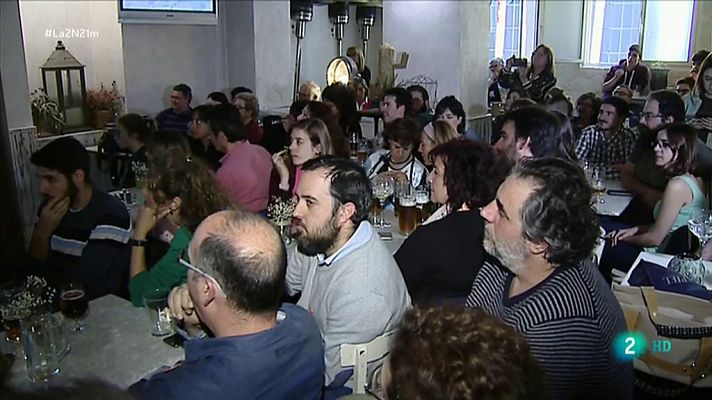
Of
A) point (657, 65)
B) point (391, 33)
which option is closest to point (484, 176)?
point (391, 33)

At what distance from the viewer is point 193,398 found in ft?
4.98

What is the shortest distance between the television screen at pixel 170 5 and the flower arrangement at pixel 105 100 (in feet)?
3.31

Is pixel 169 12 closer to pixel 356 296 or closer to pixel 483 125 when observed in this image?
pixel 483 125

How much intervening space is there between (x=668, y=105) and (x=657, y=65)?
27.4 ft

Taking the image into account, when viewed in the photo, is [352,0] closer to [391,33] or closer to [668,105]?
[391,33]

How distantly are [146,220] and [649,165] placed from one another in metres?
3.27

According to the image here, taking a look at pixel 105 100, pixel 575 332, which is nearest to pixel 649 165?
pixel 575 332

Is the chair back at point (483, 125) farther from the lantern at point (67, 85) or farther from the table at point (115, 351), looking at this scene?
the table at point (115, 351)

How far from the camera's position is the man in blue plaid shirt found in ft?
17.5

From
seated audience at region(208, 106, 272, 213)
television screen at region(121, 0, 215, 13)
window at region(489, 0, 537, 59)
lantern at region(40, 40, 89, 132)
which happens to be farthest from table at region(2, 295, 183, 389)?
window at region(489, 0, 537, 59)

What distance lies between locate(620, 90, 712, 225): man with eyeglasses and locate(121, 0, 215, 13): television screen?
446 cm

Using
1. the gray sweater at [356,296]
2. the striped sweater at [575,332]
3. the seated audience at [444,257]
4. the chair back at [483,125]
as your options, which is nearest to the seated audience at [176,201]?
the gray sweater at [356,296]

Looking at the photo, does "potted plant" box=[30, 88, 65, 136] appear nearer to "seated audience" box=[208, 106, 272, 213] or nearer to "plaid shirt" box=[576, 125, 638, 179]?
"seated audience" box=[208, 106, 272, 213]

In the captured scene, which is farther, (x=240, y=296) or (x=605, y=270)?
(x=605, y=270)
